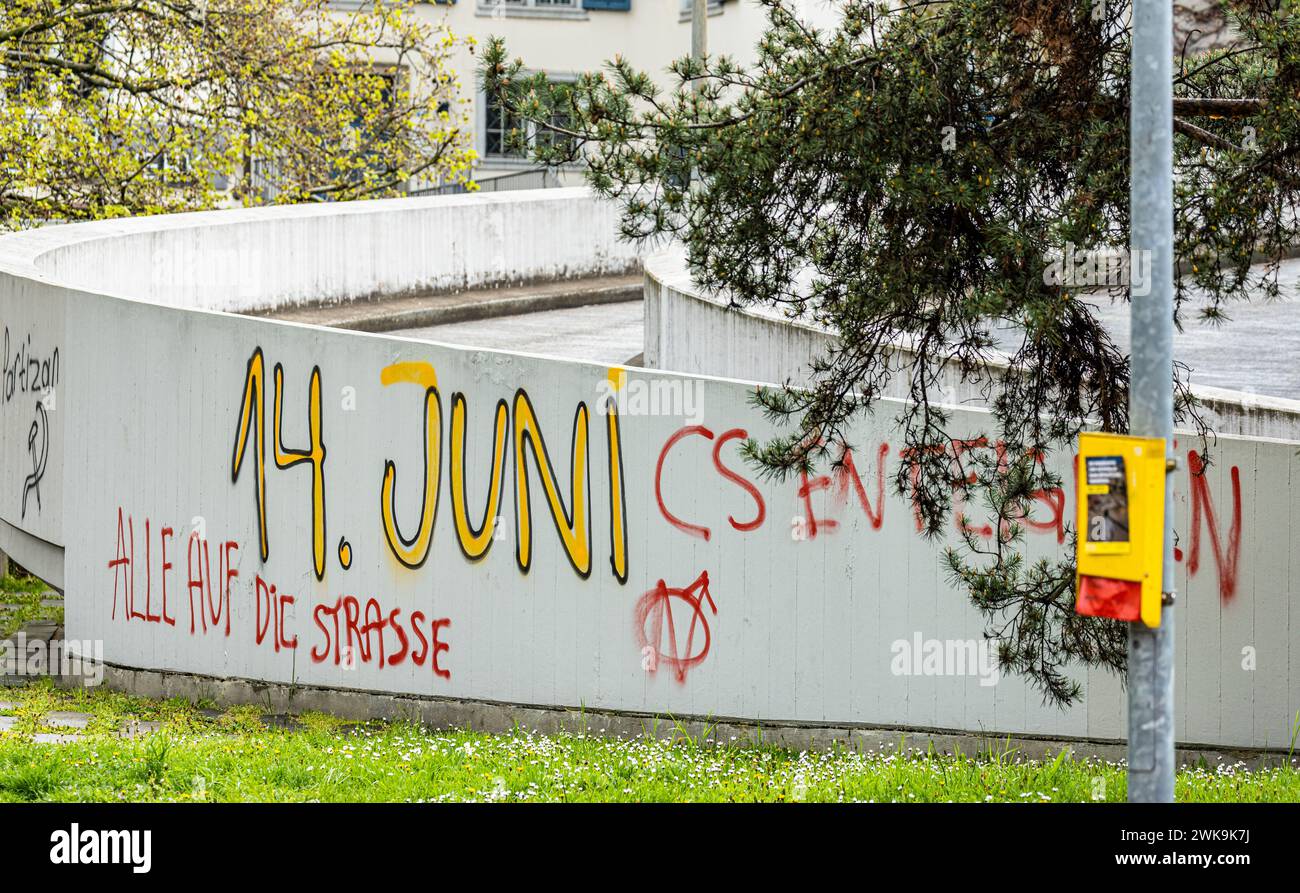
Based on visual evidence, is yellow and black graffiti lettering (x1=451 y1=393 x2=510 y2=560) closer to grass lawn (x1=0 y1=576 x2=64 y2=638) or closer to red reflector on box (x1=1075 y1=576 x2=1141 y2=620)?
red reflector on box (x1=1075 y1=576 x2=1141 y2=620)

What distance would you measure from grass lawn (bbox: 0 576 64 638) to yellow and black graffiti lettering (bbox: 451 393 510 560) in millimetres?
6033

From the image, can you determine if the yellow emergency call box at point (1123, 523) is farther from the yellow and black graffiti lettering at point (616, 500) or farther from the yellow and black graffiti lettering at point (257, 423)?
the yellow and black graffiti lettering at point (257, 423)

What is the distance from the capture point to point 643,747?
8.64m

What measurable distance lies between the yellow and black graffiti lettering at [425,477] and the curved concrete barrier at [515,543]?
0.7 inches

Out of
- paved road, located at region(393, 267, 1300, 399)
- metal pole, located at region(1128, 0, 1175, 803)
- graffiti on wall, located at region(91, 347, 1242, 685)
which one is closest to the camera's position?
metal pole, located at region(1128, 0, 1175, 803)

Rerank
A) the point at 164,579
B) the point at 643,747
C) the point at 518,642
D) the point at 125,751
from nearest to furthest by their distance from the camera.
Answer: the point at 125,751, the point at 643,747, the point at 518,642, the point at 164,579

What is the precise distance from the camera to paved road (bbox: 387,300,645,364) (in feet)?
60.4

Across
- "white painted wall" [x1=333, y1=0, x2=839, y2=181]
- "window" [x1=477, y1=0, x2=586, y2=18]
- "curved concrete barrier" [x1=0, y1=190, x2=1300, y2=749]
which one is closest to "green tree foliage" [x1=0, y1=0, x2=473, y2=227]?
"curved concrete barrier" [x1=0, y1=190, x2=1300, y2=749]

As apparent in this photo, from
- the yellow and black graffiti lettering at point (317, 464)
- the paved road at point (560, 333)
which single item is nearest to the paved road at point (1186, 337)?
the paved road at point (560, 333)

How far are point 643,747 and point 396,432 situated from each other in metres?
2.51

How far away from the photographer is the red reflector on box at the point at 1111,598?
471 cm
